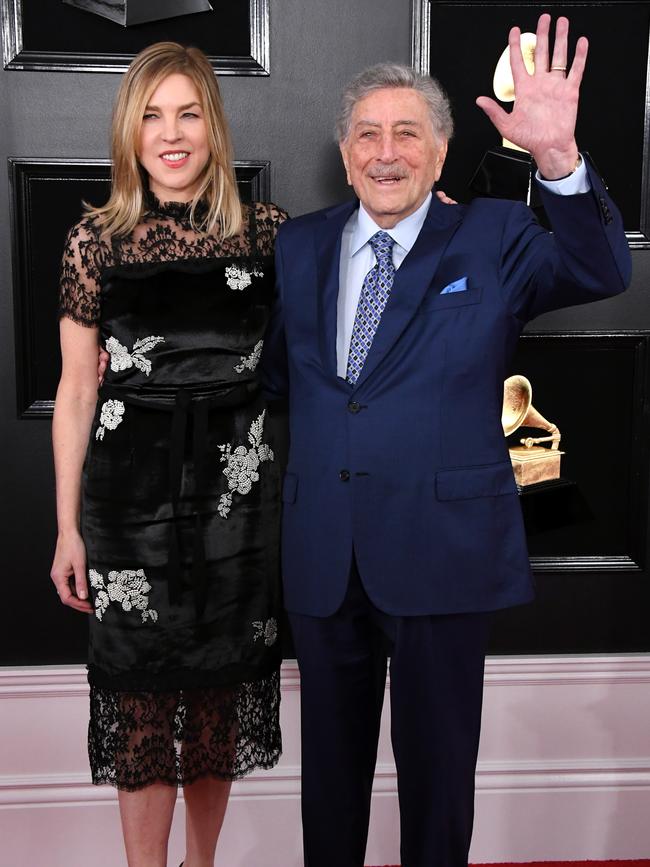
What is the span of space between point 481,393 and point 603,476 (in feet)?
2.89

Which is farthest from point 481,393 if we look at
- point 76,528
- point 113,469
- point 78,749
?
point 78,749

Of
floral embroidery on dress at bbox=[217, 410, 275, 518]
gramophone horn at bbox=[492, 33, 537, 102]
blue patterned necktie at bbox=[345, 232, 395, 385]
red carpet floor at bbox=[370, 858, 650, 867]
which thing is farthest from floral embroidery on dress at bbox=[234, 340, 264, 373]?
red carpet floor at bbox=[370, 858, 650, 867]

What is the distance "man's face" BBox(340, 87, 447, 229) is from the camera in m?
1.85

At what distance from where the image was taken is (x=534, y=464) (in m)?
2.52

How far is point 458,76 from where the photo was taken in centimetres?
241

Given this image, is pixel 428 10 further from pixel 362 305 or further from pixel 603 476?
pixel 603 476

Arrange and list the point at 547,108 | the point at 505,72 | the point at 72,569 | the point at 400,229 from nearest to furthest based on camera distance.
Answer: the point at 547,108, the point at 400,229, the point at 72,569, the point at 505,72

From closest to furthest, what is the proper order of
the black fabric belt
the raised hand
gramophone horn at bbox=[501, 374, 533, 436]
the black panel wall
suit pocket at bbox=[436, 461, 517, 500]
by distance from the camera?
the raised hand < suit pocket at bbox=[436, 461, 517, 500] < the black fabric belt < the black panel wall < gramophone horn at bbox=[501, 374, 533, 436]

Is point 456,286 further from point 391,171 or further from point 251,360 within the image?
point 251,360

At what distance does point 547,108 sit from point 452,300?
0.39 meters

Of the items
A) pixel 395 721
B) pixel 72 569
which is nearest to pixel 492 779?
pixel 395 721

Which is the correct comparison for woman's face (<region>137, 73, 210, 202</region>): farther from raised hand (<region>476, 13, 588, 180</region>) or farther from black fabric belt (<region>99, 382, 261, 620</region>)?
raised hand (<region>476, 13, 588, 180</region>)

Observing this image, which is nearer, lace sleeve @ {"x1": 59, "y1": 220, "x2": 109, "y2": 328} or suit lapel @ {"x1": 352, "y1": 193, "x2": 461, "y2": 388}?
suit lapel @ {"x1": 352, "y1": 193, "x2": 461, "y2": 388}

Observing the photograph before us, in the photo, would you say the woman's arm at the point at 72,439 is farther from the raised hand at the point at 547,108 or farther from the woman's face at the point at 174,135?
the raised hand at the point at 547,108
